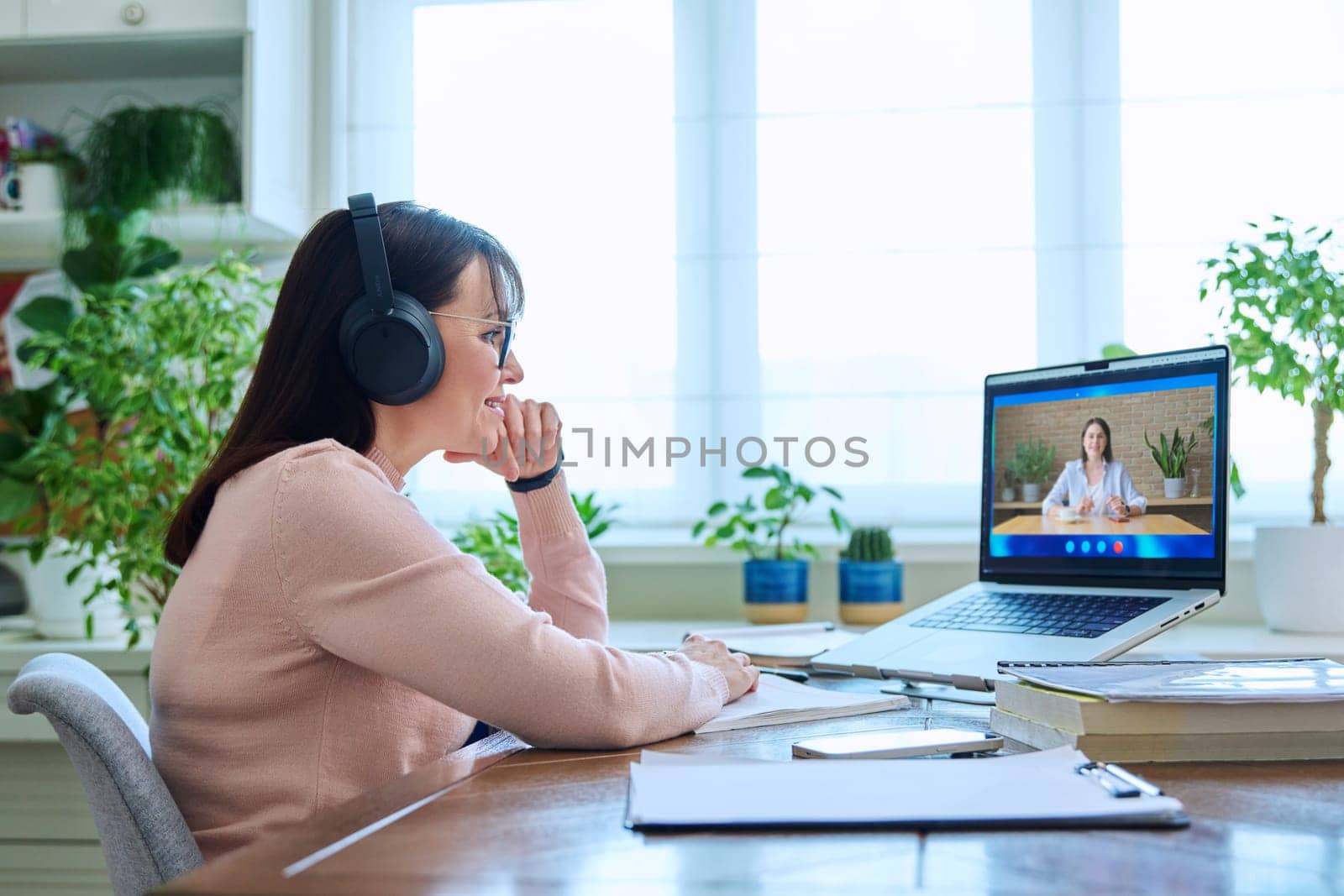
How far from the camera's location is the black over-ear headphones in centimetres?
102

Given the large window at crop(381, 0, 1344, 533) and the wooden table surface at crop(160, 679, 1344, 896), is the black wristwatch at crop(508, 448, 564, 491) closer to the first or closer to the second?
the wooden table surface at crop(160, 679, 1344, 896)

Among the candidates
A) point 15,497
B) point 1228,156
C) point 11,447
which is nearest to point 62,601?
point 15,497

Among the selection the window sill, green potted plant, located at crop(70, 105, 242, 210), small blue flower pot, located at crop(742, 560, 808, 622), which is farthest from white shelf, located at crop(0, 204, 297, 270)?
small blue flower pot, located at crop(742, 560, 808, 622)

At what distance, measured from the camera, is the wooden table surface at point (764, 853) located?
509 mm

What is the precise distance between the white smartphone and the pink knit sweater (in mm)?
139

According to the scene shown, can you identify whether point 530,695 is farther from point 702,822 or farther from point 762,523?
point 762,523

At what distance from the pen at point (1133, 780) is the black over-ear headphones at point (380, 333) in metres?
0.67

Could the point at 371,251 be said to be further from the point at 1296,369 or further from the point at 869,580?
the point at 1296,369

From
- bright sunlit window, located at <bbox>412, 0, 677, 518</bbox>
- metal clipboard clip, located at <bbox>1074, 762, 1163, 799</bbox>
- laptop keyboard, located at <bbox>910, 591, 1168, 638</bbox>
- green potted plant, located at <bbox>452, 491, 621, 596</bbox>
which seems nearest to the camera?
metal clipboard clip, located at <bbox>1074, 762, 1163, 799</bbox>

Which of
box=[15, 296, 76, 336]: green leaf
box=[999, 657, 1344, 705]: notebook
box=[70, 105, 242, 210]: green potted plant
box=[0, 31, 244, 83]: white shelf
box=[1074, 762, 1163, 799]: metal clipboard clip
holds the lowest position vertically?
box=[1074, 762, 1163, 799]: metal clipboard clip

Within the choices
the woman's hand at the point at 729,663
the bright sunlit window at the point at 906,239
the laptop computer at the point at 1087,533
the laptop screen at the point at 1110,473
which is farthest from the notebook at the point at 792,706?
the bright sunlit window at the point at 906,239

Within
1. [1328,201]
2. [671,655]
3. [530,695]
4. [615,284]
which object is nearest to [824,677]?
[671,655]

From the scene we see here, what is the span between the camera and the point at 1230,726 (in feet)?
2.49

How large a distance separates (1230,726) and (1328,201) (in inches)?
76.5
